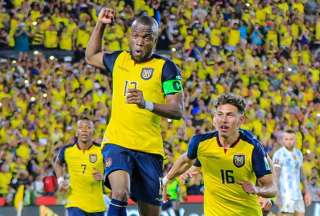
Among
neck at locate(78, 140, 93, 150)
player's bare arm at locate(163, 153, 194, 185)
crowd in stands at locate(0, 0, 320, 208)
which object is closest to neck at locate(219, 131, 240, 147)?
player's bare arm at locate(163, 153, 194, 185)

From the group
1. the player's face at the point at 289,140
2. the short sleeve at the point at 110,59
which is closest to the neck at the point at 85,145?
the player's face at the point at 289,140

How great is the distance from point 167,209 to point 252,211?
9.06 m

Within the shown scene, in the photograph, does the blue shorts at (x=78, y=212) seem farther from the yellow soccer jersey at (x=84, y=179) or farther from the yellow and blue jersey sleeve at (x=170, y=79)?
the yellow and blue jersey sleeve at (x=170, y=79)

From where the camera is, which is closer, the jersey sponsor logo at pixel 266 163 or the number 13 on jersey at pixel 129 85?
the jersey sponsor logo at pixel 266 163

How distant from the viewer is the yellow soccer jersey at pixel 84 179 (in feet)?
42.7

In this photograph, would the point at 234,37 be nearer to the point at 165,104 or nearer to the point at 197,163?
the point at 197,163

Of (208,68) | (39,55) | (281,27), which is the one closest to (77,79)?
(39,55)

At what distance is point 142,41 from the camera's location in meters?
8.98

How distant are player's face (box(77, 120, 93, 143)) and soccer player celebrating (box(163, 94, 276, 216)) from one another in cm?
397

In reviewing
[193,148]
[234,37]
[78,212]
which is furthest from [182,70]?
[193,148]

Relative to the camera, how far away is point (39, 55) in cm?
2416

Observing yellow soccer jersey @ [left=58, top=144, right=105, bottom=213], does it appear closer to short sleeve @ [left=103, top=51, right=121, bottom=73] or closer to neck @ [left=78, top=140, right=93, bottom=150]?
neck @ [left=78, top=140, right=93, bottom=150]

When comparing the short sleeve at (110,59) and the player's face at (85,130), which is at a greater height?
the short sleeve at (110,59)

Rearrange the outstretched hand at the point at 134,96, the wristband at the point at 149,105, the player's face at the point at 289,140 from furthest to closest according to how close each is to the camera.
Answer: the player's face at the point at 289,140 → the wristband at the point at 149,105 → the outstretched hand at the point at 134,96
